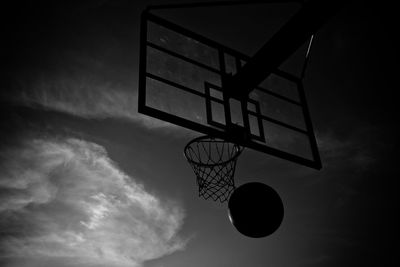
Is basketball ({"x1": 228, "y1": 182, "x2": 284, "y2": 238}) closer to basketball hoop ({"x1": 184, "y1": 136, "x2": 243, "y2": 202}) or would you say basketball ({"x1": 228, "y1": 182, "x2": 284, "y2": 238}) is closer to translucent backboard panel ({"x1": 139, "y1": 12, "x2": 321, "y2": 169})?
translucent backboard panel ({"x1": 139, "y1": 12, "x2": 321, "y2": 169})

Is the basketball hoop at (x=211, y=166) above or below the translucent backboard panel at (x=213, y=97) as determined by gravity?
below

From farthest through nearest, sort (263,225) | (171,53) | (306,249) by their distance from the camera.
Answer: (306,249) < (171,53) < (263,225)

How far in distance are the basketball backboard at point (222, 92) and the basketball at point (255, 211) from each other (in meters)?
0.55

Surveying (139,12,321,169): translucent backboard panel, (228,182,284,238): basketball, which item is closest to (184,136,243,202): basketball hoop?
(139,12,321,169): translucent backboard panel

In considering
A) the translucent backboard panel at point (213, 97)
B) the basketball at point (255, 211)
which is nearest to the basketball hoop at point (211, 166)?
the translucent backboard panel at point (213, 97)

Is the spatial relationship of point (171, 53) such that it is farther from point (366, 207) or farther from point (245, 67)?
point (366, 207)

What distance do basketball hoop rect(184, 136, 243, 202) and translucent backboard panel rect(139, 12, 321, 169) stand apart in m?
0.63

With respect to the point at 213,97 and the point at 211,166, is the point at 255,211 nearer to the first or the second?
the point at 211,166

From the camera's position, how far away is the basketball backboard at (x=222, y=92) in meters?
3.59

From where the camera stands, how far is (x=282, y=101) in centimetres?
472

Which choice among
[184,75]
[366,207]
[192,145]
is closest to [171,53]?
[184,75]

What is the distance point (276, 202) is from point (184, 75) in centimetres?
214

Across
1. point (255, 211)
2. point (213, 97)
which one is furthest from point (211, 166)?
point (255, 211)

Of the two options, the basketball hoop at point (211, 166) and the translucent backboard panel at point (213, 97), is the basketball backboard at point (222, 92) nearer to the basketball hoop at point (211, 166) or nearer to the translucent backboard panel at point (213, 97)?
the translucent backboard panel at point (213, 97)
